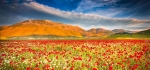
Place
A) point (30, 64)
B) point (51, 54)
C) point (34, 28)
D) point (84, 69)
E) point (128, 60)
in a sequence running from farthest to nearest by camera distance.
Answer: point (34, 28) → point (51, 54) → point (128, 60) → point (30, 64) → point (84, 69)

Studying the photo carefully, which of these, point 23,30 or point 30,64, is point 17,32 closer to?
point 23,30

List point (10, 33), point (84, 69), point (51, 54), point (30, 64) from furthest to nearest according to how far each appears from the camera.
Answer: point (10, 33) < point (51, 54) < point (30, 64) < point (84, 69)

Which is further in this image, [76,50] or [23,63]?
[76,50]

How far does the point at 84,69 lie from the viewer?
650cm

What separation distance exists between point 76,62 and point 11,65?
130 inches

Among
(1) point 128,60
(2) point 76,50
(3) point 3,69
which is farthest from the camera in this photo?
(2) point 76,50

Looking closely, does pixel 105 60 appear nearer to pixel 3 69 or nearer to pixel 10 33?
pixel 3 69

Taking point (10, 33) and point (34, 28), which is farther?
point (34, 28)

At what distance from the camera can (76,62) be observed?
7750 mm

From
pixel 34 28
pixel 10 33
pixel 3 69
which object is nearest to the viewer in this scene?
pixel 3 69

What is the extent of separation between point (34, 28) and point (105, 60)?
13497 centimetres

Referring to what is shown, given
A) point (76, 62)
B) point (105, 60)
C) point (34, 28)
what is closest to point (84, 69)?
point (76, 62)

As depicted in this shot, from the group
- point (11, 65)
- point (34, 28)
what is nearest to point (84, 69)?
point (11, 65)

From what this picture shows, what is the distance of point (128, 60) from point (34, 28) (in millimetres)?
135168
